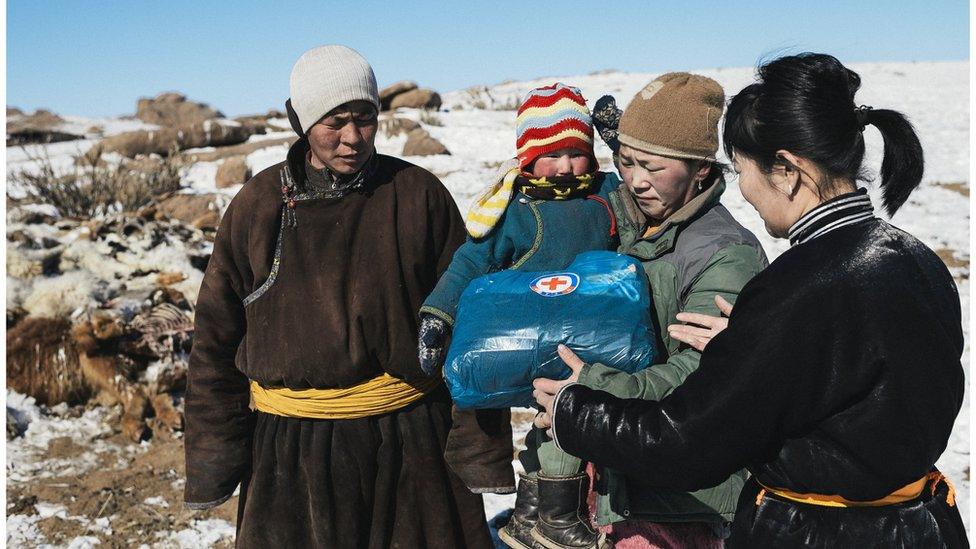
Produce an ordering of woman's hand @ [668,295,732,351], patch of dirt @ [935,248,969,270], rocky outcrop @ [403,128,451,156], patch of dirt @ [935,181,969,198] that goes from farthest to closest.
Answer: rocky outcrop @ [403,128,451,156]
patch of dirt @ [935,181,969,198]
patch of dirt @ [935,248,969,270]
woman's hand @ [668,295,732,351]

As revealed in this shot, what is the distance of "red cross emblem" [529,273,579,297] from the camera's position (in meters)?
2.06

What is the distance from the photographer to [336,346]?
8.66 feet

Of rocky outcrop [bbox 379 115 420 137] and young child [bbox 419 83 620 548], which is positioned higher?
young child [bbox 419 83 620 548]

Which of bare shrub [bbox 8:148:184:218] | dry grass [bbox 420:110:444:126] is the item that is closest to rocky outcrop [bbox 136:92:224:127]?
dry grass [bbox 420:110:444:126]

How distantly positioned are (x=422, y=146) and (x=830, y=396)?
39.9 feet

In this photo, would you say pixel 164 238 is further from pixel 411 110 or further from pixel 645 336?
pixel 411 110

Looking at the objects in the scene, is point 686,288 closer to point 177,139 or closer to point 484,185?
point 484,185

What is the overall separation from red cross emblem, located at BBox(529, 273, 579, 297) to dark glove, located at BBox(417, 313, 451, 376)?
36cm

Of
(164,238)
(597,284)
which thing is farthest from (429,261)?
(164,238)

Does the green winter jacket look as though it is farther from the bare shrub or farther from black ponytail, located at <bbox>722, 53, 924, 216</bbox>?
the bare shrub

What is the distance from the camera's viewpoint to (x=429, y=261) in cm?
280

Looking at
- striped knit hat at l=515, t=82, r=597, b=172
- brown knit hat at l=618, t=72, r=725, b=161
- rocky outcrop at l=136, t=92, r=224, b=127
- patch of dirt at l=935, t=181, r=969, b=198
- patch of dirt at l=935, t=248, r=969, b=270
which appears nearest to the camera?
brown knit hat at l=618, t=72, r=725, b=161

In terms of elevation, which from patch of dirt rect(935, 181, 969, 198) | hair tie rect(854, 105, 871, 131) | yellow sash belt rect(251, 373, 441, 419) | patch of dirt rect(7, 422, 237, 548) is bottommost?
patch of dirt rect(7, 422, 237, 548)

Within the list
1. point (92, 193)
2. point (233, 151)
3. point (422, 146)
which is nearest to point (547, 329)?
point (92, 193)
